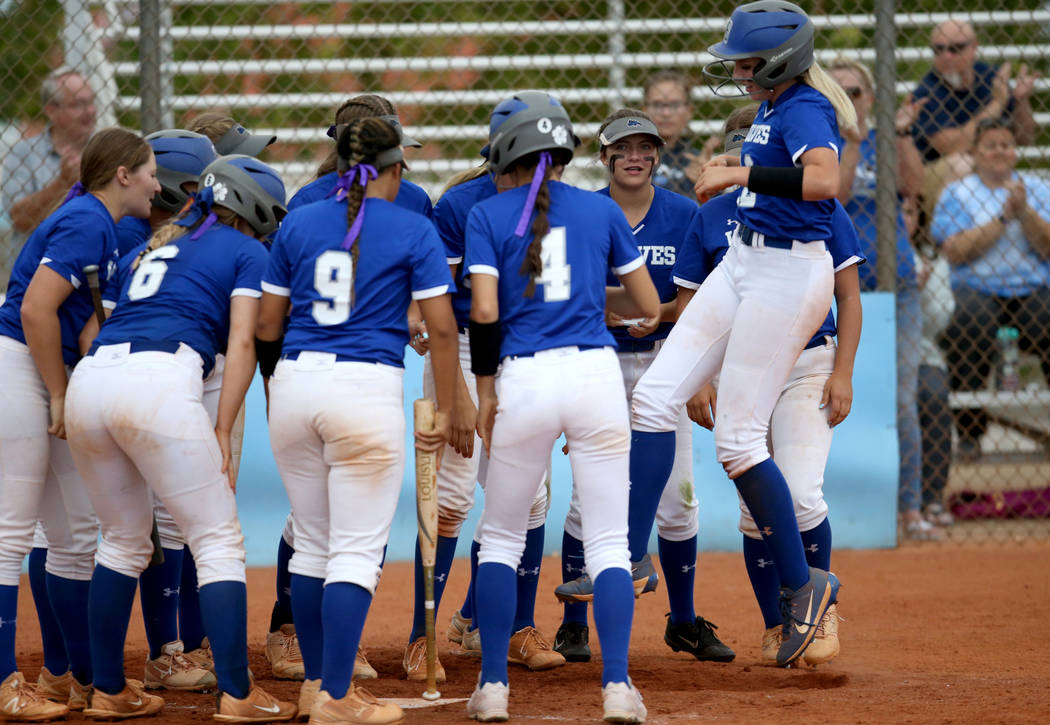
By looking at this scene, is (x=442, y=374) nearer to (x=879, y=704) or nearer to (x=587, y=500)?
(x=587, y=500)

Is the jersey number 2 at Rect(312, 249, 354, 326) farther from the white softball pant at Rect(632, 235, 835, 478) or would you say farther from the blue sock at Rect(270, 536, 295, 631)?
the blue sock at Rect(270, 536, 295, 631)

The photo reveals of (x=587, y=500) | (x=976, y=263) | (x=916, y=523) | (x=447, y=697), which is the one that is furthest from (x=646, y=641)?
(x=976, y=263)

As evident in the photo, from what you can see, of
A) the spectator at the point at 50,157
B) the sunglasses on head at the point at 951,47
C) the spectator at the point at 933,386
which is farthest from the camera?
the sunglasses on head at the point at 951,47

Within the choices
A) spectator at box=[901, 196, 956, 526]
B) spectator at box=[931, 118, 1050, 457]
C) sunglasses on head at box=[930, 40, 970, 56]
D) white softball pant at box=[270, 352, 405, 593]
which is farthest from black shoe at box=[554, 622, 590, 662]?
sunglasses on head at box=[930, 40, 970, 56]

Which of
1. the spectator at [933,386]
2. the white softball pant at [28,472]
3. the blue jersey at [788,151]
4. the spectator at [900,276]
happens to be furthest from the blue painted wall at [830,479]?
the blue jersey at [788,151]

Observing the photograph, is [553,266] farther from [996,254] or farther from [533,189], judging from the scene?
[996,254]

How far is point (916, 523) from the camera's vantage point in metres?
7.84

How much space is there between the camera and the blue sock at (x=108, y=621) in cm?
398

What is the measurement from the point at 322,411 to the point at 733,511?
4425 millimetres

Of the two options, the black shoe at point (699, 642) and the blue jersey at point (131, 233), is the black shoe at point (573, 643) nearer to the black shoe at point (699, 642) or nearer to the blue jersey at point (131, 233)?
the black shoe at point (699, 642)

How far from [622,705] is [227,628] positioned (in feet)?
4.18

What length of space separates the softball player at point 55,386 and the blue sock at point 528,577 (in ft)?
5.57

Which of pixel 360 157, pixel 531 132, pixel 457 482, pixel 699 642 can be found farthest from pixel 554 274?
pixel 699 642

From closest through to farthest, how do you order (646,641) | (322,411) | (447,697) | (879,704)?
1. (322,411)
2. (879,704)
3. (447,697)
4. (646,641)
